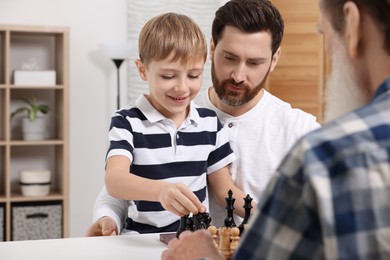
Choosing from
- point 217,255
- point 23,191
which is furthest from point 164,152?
point 23,191

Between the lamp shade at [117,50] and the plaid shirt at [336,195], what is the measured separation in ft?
15.1

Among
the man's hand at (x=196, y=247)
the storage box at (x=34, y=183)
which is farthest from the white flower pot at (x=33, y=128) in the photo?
the man's hand at (x=196, y=247)

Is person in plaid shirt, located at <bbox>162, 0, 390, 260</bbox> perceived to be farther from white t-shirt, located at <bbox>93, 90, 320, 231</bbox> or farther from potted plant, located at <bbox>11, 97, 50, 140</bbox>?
potted plant, located at <bbox>11, 97, 50, 140</bbox>

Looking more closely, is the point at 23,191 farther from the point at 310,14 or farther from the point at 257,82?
the point at 257,82

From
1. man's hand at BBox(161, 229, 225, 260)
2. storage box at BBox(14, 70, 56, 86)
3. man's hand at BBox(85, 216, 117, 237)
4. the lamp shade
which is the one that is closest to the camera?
man's hand at BBox(161, 229, 225, 260)

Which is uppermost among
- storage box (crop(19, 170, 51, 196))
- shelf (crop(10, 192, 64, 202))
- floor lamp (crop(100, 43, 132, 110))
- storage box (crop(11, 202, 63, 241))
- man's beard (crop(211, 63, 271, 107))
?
floor lamp (crop(100, 43, 132, 110))

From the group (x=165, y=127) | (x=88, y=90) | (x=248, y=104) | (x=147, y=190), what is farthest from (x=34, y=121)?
(x=147, y=190)

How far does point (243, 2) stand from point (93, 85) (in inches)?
138

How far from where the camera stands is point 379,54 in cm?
93

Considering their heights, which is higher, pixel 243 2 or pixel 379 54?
pixel 243 2

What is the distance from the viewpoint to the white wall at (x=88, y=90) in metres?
5.57

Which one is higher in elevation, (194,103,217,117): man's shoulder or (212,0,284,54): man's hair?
(212,0,284,54): man's hair

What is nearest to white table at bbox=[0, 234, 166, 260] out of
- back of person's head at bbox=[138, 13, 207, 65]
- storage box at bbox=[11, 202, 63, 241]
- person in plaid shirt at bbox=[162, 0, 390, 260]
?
back of person's head at bbox=[138, 13, 207, 65]

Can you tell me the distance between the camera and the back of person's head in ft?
6.67
